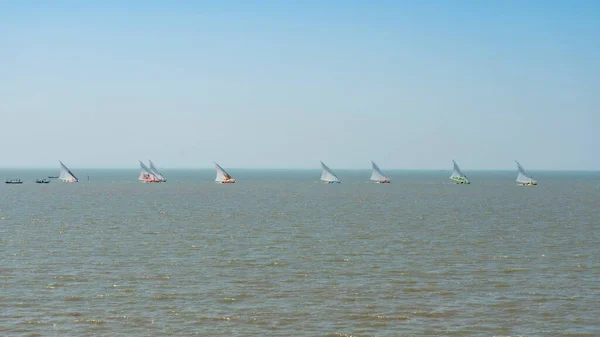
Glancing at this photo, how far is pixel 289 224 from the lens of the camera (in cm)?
8088

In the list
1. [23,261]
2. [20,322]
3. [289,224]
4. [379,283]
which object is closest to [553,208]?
[289,224]

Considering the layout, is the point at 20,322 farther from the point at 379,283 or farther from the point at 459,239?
the point at 459,239

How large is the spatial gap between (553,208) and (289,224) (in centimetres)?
5231

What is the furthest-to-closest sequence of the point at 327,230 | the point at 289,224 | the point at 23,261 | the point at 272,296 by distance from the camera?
the point at 289,224 < the point at 327,230 < the point at 23,261 < the point at 272,296

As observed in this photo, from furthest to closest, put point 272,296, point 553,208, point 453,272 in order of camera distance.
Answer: point 553,208 < point 453,272 < point 272,296

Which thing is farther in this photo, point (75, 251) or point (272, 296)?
point (75, 251)

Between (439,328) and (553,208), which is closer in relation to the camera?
(439,328)

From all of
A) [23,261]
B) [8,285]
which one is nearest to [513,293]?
[8,285]

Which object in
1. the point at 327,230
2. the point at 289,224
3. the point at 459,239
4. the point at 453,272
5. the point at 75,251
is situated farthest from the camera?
the point at 289,224

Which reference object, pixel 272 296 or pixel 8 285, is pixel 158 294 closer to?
pixel 272 296

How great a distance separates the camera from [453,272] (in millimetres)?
45188

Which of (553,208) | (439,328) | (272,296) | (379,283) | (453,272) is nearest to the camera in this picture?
(439,328)

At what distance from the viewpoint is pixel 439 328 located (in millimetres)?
30891

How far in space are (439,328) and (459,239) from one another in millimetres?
34820
